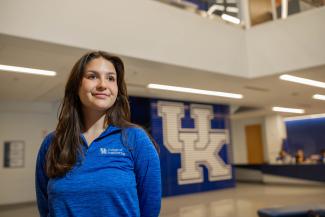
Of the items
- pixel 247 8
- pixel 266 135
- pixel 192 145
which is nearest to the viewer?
pixel 247 8

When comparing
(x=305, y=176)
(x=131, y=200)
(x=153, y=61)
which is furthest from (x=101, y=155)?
(x=305, y=176)

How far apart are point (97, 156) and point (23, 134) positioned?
8866 millimetres

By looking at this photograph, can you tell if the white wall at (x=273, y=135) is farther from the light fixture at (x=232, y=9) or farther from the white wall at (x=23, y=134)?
the white wall at (x=23, y=134)

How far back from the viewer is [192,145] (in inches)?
399

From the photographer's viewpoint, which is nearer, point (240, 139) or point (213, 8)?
point (213, 8)

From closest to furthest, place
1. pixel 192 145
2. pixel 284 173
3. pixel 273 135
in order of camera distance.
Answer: pixel 192 145 → pixel 284 173 → pixel 273 135

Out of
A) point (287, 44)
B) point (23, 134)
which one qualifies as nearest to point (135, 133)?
point (287, 44)

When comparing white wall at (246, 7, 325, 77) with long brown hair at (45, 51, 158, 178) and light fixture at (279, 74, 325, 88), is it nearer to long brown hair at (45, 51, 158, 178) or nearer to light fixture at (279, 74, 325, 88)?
light fixture at (279, 74, 325, 88)

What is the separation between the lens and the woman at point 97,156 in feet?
3.76

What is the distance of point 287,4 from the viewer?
706 centimetres

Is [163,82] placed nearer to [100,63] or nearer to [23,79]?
[23,79]

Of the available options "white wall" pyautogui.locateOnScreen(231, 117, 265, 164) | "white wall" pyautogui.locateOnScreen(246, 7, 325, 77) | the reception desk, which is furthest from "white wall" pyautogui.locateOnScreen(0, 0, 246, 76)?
"white wall" pyautogui.locateOnScreen(231, 117, 265, 164)

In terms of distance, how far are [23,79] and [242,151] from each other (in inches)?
455

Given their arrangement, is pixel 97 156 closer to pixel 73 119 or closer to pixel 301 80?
pixel 73 119
